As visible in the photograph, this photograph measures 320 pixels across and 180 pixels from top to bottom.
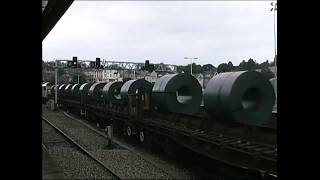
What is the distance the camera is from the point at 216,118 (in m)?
11.2

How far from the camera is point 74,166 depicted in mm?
12117

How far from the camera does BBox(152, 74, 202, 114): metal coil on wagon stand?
1463 centimetres

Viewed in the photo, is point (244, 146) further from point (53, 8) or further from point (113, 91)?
point (113, 91)

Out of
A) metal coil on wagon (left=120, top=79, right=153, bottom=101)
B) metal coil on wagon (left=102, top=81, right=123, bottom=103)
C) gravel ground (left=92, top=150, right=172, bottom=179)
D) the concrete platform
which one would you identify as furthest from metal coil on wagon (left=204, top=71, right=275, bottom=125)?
metal coil on wagon (left=102, top=81, right=123, bottom=103)

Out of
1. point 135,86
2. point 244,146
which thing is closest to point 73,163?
point 244,146

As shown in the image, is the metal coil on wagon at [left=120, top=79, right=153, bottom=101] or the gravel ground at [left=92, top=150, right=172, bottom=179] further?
the metal coil on wagon at [left=120, top=79, right=153, bottom=101]

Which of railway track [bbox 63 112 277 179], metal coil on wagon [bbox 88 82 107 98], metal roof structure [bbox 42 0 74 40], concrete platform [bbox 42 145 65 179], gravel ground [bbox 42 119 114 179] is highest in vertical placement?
metal roof structure [bbox 42 0 74 40]

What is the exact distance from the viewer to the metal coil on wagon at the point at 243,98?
33.6ft

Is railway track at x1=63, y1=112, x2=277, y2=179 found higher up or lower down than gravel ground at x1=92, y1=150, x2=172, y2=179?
higher up

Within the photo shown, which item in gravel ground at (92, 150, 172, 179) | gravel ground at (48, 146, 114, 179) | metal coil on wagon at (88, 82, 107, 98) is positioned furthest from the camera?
metal coil on wagon at (88, 82, 107, 98)

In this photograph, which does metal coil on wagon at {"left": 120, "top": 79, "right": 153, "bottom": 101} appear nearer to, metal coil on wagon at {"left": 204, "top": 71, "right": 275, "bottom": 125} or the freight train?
the freight train
